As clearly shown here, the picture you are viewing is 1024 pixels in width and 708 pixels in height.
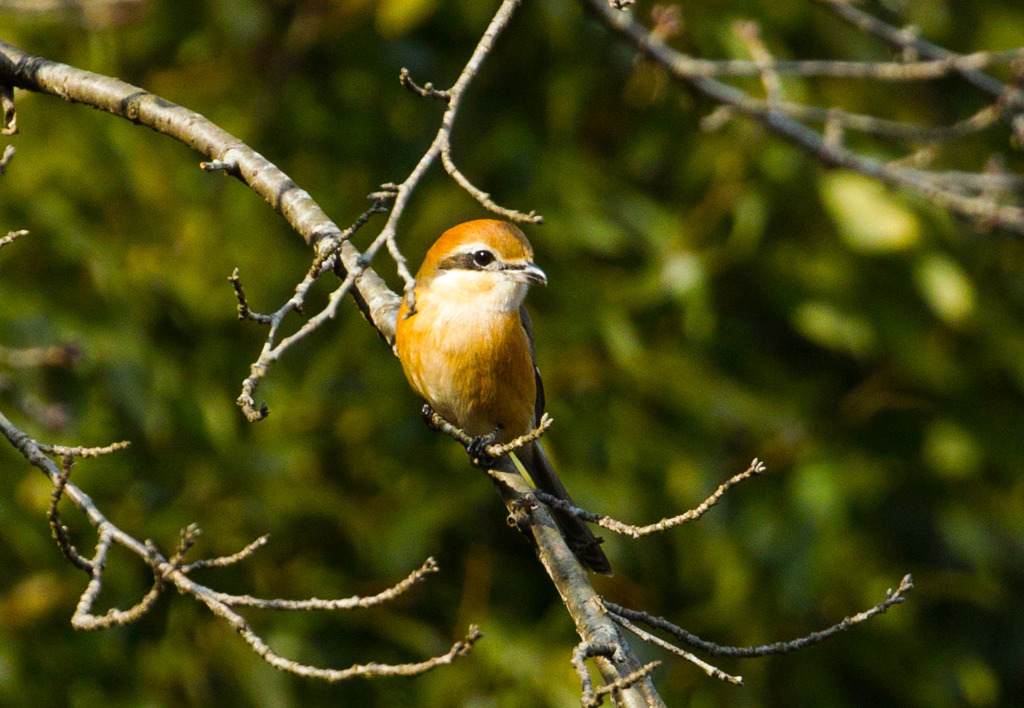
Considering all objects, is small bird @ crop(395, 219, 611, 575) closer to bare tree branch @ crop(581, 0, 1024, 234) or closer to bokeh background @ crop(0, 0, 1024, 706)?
bokeh background @ crop(0, 0, 1024, 706)

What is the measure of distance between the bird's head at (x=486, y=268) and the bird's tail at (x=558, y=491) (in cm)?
73

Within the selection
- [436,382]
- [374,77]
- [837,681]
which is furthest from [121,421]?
[837,681]

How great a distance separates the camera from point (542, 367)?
16.8 ft

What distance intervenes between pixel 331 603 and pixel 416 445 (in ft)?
9.52

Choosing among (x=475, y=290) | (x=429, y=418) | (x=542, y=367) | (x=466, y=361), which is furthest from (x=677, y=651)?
(x=542, y=367)

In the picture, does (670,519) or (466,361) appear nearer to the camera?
(670,519)

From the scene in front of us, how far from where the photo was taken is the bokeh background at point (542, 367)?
4.52 meters

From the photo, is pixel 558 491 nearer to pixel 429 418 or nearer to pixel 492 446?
pixel 429 418

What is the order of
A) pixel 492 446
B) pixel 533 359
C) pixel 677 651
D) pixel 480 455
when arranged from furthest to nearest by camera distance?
pixel 533 359, pixel 480 455, pixel 492 446, pixel 677 651

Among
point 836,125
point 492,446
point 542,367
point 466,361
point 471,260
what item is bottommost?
point 492,446


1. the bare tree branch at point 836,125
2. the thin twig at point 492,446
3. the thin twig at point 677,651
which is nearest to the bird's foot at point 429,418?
the thin twig at point 492,446

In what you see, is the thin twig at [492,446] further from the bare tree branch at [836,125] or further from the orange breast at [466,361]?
the bare tree branch at [836,125]

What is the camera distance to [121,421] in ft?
14.4

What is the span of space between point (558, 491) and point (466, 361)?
997 millimetres
